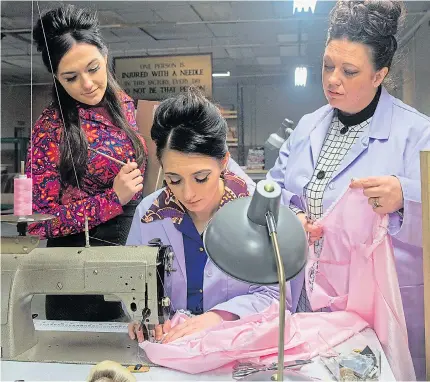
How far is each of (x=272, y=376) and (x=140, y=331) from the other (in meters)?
0.37

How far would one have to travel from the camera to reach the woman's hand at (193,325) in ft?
3.92

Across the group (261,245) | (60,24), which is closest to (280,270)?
(261,245)

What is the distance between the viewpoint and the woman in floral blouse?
4.61 feet

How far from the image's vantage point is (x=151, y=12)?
1675 millimetres

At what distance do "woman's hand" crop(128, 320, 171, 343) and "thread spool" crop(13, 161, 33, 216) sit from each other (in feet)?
1.25

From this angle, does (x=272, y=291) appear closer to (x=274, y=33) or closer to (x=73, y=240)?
(x=73, y=240)

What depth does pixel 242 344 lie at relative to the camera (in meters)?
1.05

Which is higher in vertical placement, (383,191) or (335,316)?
(383,191)

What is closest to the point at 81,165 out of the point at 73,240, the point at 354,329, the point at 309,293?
the point at 73,240

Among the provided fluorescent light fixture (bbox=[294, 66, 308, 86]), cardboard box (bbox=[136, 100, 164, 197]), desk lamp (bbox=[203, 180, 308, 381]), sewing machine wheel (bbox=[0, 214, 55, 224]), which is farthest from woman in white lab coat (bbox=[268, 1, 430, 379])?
sewing machine wheel (bbox=[0, 214, 55, 224])

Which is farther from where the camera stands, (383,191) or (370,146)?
(370,146)

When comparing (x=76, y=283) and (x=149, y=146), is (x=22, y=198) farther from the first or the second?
(x=149, y=146)

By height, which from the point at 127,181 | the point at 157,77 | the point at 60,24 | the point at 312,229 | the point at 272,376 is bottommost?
the point at 272,376

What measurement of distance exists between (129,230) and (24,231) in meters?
0.36
